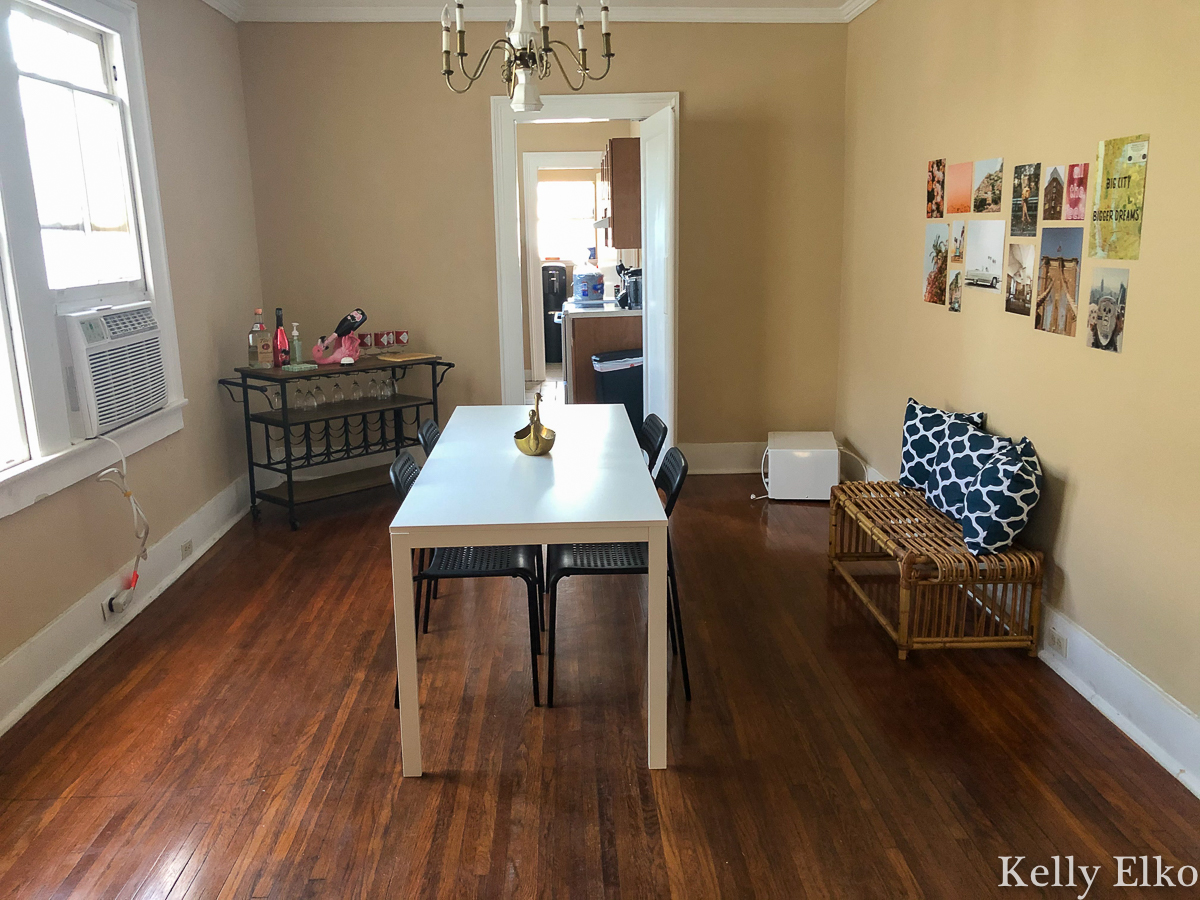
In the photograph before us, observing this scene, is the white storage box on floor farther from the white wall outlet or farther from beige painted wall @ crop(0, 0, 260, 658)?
beige painted wall @ crop(0, 0, 260, 658)

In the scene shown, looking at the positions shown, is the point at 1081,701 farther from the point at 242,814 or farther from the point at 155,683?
the point at 155,683

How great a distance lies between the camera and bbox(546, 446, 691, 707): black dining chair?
2.96 metres

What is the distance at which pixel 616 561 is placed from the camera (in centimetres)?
303

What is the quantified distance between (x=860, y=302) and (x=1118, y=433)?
2.57 meters

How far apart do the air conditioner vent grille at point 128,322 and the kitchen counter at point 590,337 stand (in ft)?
12.0

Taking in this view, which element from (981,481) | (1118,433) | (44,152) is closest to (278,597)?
(44,152)

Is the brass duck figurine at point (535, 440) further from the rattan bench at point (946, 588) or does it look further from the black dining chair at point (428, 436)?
the rattan bench at point (946, 588)

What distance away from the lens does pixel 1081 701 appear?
9.82 ft

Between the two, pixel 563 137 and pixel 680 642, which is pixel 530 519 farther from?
pixel 563 137

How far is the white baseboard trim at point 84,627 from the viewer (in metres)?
2.98

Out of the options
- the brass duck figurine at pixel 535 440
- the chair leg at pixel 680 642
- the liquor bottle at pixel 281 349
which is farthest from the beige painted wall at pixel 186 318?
the chair leg at pixel 680 642

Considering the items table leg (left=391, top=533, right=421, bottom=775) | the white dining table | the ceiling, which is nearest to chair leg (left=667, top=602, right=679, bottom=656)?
the white dining table

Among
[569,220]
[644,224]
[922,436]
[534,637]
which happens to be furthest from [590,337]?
[534,637]

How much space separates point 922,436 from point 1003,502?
76cm
